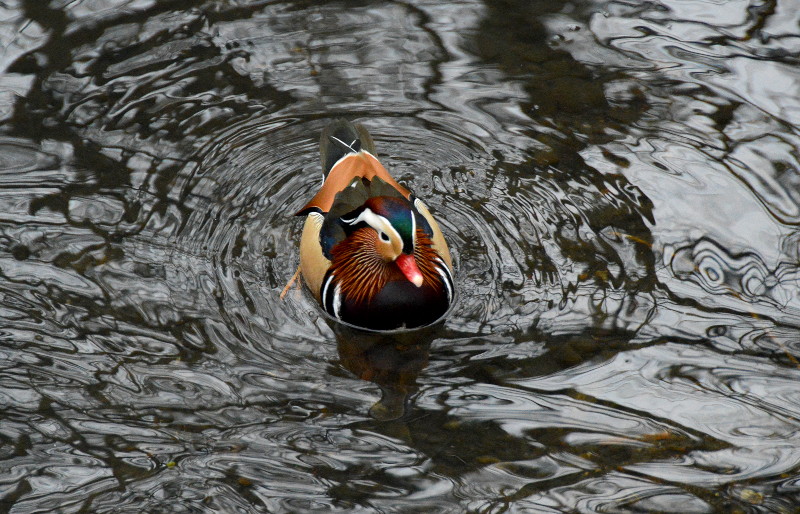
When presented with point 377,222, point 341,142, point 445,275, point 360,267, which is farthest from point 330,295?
point 341,142

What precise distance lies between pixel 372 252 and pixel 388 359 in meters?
0.86

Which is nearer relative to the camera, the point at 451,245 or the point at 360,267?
the point at 360,267

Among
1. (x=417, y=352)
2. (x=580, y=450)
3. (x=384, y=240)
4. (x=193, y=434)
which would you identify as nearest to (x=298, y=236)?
(x=384, y=240)

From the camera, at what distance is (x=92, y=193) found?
679 cm

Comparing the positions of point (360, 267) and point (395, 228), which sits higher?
point (395, 228)

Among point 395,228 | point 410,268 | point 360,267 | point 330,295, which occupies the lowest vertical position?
point 330,295

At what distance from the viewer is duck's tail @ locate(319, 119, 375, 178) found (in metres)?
6.77

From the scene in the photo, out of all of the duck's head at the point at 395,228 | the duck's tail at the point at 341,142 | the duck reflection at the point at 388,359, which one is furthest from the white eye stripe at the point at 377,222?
the duck's tail at the point at 341,142

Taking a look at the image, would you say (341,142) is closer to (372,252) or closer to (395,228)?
(372,252)

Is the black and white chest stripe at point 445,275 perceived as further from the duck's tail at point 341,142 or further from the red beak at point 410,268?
the duck's tail at point 341,142

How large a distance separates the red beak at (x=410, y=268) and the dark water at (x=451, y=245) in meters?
0.44

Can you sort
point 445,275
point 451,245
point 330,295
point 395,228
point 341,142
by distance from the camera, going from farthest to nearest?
point 341,142, point 451,245, point 330,295, point 445,275, point 395,228

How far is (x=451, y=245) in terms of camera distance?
6.57 metres

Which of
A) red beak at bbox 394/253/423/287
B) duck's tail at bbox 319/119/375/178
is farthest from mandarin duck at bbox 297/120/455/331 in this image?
duck's tail at bbox 319/119/375/178
